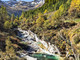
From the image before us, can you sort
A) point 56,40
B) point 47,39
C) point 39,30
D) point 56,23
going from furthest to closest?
1. point 39,30
2. point 56,23
3. point 47,39
4. point 56,40

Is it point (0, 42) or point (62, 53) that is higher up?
point (0, 42)

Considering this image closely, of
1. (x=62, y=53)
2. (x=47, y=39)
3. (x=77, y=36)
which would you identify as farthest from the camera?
(x=47, y=39)

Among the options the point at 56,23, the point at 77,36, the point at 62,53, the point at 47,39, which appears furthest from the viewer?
the point at 56,23

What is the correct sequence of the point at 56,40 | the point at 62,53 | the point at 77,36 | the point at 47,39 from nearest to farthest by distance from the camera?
the point at 77,36, the point at 62,53, the point at 56,40, the point at 47,39

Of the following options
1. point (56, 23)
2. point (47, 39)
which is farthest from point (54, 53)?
point (56, 23)

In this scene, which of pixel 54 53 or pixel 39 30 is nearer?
pixel 54 53

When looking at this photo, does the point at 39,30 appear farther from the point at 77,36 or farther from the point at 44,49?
the point at 77,36

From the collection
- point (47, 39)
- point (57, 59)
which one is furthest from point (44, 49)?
point (57, 59)

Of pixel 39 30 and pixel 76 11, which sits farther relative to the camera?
pixel 39 30

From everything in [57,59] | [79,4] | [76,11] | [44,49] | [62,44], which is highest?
[79,4]

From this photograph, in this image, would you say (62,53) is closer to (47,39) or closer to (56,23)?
(47,39)
